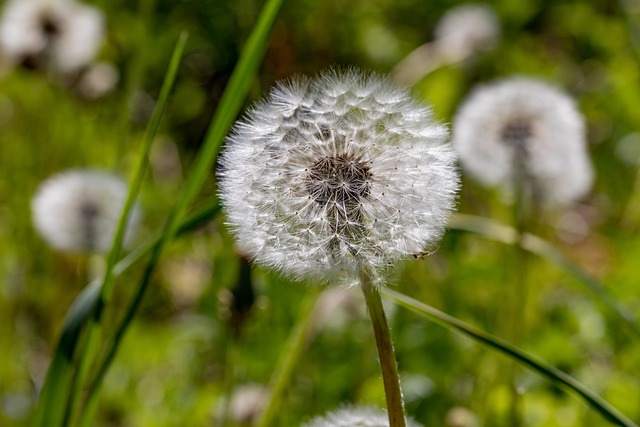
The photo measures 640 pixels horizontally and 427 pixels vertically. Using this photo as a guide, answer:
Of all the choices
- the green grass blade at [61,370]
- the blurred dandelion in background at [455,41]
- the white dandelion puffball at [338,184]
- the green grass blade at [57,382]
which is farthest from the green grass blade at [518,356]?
the blurred dandelion in background at [455,41]

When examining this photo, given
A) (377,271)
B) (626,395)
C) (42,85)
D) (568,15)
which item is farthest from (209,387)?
(568,15)

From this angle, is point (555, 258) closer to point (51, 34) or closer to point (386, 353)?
point (386, 353)

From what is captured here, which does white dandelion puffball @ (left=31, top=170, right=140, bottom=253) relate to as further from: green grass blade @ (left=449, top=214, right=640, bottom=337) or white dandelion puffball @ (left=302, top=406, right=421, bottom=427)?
white dandelion puffball @ (left=302, top=406, right=421, bottom=427)

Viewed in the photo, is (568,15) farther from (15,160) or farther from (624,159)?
(15,160)

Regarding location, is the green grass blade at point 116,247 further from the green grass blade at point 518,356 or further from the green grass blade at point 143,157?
the green grass blade at point 518,356

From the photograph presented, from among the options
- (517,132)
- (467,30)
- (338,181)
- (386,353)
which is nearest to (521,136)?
(517,132)
